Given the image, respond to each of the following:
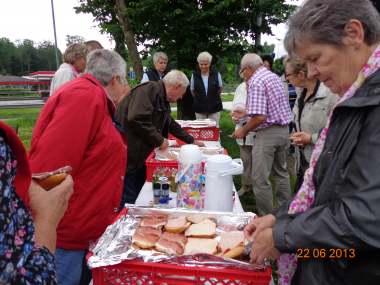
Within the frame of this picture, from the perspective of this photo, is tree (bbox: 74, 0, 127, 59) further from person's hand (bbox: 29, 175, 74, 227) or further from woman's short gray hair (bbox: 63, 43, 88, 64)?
person's hand (bbox: 29, 175, 74, 227)

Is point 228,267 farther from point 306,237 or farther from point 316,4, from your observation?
point 316,4

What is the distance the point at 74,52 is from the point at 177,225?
8.55 feet

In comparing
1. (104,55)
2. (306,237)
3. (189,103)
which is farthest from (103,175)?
(189,103)

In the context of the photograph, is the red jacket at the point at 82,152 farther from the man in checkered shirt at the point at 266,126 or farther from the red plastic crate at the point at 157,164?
the man in checkered shirt at the point at 266,126

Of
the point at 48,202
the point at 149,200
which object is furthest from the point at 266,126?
the point at 48,202

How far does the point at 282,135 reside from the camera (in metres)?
3.71

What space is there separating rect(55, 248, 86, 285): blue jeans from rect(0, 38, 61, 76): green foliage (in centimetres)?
5716

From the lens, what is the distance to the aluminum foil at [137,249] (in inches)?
49.1

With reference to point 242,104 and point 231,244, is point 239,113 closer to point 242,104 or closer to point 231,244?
point 242,104

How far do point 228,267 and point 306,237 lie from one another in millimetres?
320

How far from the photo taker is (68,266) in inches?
71.0
